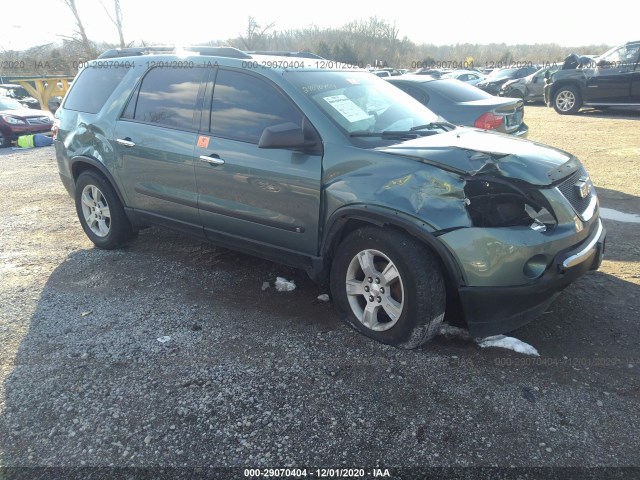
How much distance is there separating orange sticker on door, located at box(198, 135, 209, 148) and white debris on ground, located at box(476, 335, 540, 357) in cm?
255

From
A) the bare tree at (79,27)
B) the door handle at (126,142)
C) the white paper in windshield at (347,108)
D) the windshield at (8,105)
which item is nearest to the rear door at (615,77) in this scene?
the white paper in windshield at (347,108)

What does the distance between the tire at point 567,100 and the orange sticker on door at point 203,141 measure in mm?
14599

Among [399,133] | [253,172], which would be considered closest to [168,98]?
[253,172]

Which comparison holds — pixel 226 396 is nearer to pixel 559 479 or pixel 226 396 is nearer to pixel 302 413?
pixel 302 413

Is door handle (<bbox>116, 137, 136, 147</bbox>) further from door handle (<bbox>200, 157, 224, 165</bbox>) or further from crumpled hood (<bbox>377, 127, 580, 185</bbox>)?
crumpled hood (<bbox>377, 127, 580, 185</bbox>)

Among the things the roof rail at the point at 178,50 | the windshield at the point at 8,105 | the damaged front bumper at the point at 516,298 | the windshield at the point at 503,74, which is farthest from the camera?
the windshield at the point at 503,74

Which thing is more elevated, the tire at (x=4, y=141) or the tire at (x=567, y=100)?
the tire at (x=567, y=100)

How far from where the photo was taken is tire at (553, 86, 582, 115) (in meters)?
15.0

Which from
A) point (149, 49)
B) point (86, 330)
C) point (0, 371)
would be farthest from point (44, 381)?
point (149, 49)

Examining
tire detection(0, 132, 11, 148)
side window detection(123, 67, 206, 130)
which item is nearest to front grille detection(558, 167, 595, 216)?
side window detection(123, 67, 206, 130)

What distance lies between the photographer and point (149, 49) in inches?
199

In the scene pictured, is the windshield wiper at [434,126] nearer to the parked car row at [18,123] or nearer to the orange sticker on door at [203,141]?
the orange sticker on door at [203,141]

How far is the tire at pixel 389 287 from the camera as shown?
9.71ft

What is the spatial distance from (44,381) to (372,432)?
6.74 feet
